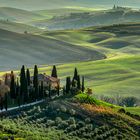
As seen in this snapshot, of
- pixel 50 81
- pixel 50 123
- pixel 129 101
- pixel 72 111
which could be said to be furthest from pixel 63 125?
pixel 129 101

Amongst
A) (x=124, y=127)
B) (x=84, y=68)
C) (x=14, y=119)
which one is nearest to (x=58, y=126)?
(x=14, y=119)

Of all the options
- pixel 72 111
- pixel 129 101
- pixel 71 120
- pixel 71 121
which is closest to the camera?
pixel 71 121

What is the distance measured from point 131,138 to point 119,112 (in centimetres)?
1192

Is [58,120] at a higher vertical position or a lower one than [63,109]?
lower

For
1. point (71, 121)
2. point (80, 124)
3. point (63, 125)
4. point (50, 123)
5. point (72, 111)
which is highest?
point (72, 111)

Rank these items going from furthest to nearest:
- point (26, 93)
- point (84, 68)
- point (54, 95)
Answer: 1. point (84, 68)
2. point (54, 95)
3. point (26, 93)

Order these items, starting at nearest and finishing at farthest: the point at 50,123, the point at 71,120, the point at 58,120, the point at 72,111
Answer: the point at 50,123 → the point at 58,120 → the point at 71,120 → the point at 72,111

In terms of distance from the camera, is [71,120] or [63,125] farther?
[71,120]

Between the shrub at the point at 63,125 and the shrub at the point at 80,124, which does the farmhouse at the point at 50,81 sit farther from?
the shrub at the point at 63,125

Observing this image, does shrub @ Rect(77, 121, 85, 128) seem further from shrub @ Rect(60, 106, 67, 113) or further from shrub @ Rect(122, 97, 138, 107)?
shrub @ Rect(122, 97, 138, 107)

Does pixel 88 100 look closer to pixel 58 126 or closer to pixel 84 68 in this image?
pixel 58 126

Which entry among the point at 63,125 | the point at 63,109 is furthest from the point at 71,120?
the point at 63,109

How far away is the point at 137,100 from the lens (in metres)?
128

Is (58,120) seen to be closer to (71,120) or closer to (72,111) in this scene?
(71,120)
